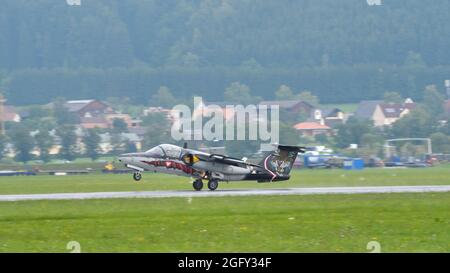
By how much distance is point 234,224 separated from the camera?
951 inches

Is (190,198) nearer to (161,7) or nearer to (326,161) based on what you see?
(326,161)

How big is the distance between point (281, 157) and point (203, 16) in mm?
110211

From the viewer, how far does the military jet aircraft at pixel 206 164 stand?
3994cm

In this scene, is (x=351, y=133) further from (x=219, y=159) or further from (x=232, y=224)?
(x=232, y=224)

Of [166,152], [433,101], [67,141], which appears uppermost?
[433,101]

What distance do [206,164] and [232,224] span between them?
1603 cm

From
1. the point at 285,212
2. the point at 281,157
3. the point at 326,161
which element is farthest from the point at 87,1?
the point at 285,212

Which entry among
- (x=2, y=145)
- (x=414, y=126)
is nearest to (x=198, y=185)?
(x=2, y=145)

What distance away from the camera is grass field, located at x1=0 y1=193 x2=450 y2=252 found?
65.5ft

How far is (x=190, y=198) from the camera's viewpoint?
34750 millimetres

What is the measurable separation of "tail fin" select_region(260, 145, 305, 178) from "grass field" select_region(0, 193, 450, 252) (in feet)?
23.3

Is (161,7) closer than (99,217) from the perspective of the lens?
No

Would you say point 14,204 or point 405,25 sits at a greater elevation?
point 405,25

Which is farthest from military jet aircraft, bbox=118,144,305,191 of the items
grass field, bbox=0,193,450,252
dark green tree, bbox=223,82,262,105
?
dark green tree, bbox=223,82,262,105
